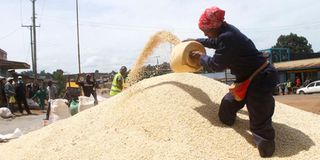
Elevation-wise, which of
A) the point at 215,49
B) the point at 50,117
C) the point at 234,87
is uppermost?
the point at 215,49

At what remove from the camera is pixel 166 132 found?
11.8 feet

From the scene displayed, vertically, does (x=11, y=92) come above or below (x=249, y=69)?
below

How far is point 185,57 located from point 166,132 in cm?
84

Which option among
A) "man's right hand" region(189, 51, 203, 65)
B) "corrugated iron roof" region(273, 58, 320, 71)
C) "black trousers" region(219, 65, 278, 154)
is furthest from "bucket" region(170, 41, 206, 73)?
"corrugated iron roof" region(273, 58, 320, 71)

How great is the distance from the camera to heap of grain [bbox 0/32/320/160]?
3.35 metres

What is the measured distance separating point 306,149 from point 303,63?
83.0ft

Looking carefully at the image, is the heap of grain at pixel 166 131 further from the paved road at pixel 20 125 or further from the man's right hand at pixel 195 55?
the paved road at pixel 20 125

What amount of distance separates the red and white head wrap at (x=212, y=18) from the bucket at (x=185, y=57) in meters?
0.43

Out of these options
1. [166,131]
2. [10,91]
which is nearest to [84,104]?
[166,131]

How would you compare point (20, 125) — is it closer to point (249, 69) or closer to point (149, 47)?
point (149, 47)

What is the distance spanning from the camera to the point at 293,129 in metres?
3.88

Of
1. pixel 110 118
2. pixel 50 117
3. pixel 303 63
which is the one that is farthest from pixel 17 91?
pixel 303 63

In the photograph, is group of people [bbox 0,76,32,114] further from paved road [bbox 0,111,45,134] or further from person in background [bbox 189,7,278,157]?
person in background [bbox 189,7,278,157]

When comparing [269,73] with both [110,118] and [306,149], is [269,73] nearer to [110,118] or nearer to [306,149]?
[306,149]
